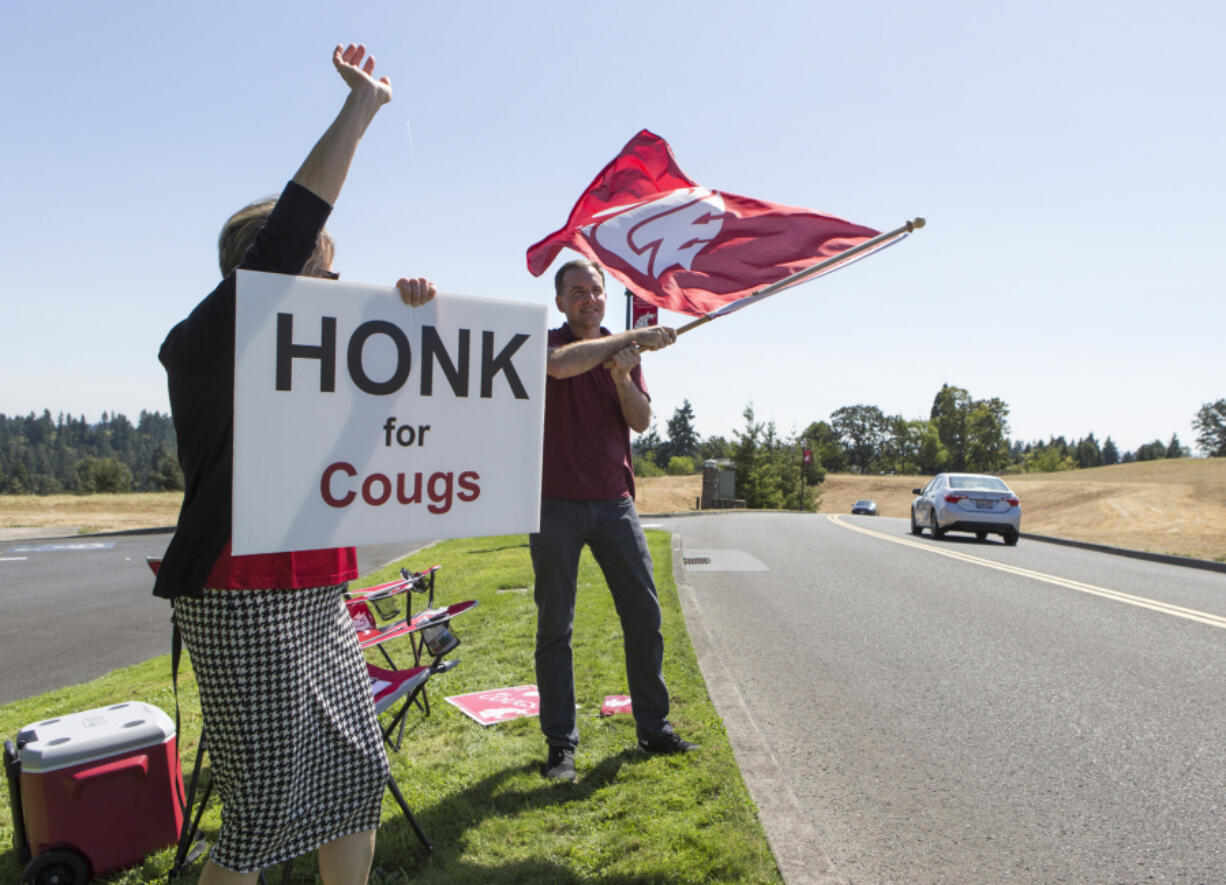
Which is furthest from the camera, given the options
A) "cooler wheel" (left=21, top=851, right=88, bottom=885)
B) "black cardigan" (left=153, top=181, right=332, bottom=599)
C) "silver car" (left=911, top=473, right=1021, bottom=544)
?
"silver car" (left=911, top=473, right=1021, bottom=544)

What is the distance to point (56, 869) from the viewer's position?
107 inches

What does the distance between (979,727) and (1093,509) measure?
43.8 metres

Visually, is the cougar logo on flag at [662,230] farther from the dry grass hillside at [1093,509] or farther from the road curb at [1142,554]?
the dry grass hillside at [1093,509]

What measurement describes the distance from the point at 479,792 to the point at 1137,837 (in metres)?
2.57

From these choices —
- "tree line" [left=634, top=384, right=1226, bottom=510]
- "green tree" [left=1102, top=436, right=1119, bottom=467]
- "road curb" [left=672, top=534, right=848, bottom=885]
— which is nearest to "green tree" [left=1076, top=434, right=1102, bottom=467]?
"tree line" [left=634, top=384, right=1226, bottom=510]

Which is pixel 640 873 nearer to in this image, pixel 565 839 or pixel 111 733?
pixel 565 839

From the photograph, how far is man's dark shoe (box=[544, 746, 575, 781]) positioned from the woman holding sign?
4.97 feet

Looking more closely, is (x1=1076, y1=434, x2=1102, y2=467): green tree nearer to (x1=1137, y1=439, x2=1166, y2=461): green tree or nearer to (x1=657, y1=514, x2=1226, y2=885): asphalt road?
(x1=1137, y1=439, x2=1166, y2=461): green tree

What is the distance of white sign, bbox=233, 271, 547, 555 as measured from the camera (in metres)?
1.99

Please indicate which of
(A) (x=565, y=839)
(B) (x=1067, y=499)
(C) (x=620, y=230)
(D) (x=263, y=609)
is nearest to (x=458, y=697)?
(A) (x=565, y=839)

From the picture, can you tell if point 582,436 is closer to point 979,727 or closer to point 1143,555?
point 979,727

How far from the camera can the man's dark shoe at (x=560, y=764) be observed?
11.4 ft

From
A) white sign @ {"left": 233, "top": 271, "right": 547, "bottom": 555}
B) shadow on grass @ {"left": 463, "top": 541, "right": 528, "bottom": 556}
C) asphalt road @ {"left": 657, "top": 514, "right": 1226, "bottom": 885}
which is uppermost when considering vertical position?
white sign @ {"left": 233, "top": 271, "right": 547, "bottom": 555}

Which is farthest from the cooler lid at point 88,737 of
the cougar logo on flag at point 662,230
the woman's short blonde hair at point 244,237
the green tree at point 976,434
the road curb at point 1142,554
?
the green tree at point 976,434
